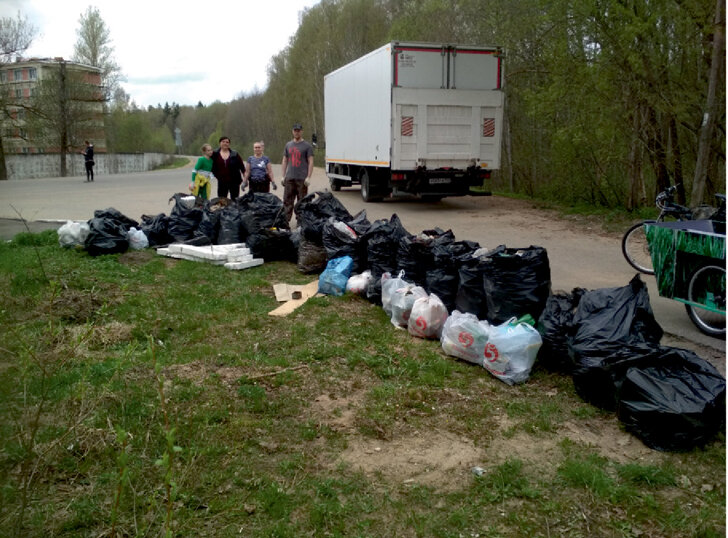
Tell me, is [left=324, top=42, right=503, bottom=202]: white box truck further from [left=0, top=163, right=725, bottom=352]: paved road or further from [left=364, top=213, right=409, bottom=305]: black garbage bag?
[left=364, top=213, right=409, bottom=305]: black garbage bag

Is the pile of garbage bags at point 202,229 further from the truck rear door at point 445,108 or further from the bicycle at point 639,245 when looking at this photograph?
the truck rear door at point 445,108

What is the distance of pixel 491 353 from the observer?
514 centimetres

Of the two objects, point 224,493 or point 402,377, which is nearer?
point 224,493

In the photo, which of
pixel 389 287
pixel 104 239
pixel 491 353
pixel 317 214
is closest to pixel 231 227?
pixel 317 214

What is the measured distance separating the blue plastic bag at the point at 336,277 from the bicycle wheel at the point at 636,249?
4009 mm

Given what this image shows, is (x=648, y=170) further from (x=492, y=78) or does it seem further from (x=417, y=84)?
(x=417, y=84)

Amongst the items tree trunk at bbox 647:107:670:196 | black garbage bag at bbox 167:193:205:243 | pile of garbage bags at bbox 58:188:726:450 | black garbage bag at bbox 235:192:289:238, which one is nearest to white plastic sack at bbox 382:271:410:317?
pile of garbage bags at bbox 58:188:726:450

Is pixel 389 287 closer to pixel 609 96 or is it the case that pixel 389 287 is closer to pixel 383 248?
pixel 383 248

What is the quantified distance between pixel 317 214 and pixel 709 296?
5398 millimetres

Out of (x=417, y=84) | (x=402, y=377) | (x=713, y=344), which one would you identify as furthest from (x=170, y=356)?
(x=417, y=84)

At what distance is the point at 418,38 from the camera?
26.3m

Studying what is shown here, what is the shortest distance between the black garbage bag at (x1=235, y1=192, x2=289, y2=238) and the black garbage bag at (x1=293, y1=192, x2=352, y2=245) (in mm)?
474

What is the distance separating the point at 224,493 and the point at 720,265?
4730 millimetres

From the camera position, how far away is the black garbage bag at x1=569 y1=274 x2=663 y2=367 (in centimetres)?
448
